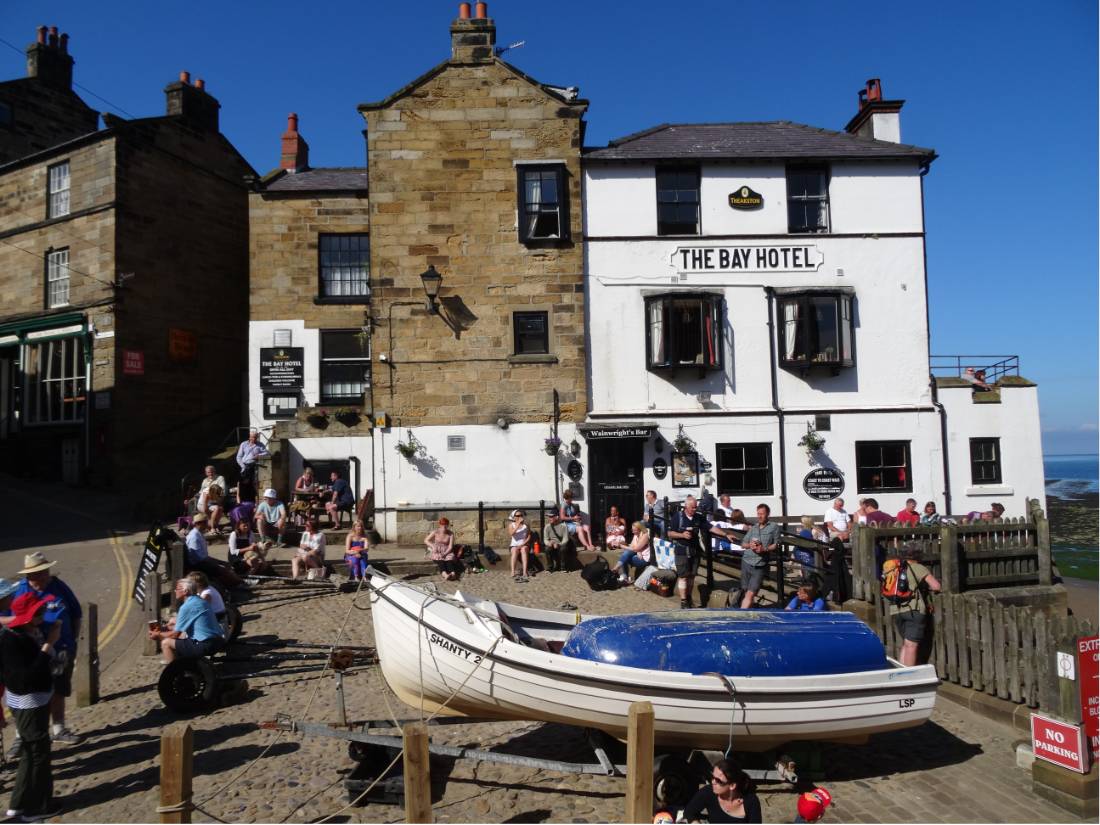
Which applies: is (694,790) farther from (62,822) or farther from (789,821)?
(62,822)

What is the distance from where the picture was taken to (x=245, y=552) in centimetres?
1330

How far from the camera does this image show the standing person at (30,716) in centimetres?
596

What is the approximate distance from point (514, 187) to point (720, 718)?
13.5 meters

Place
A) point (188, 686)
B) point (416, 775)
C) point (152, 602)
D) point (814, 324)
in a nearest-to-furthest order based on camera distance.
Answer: point (416, 775)
point (188, 686)
point (152, 602)
point (814, 324)

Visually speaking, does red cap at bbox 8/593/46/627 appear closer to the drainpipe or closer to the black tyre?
the black tyre

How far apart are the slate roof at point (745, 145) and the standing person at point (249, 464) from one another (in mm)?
10306

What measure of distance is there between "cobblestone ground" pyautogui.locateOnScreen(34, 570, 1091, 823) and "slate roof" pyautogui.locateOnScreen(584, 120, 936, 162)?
42.0ft

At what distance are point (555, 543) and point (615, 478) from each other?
2793 millimetres

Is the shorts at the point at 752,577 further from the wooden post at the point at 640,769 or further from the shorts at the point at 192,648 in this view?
the shorts at the point at 192,648

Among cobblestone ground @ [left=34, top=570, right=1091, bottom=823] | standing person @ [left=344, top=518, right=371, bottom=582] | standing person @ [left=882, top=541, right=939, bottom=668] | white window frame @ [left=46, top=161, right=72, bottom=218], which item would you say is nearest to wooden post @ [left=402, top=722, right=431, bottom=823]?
cobblestone ground @ [left=34, top=570, right=1091, bottom=823]

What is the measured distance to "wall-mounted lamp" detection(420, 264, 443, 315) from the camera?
53.3ft

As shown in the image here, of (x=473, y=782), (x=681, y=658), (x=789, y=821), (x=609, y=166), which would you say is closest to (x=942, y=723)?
(x=789, y=821)

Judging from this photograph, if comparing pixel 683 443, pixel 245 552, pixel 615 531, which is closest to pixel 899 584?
pixel 615 531

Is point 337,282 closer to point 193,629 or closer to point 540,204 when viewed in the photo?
point 540,204
